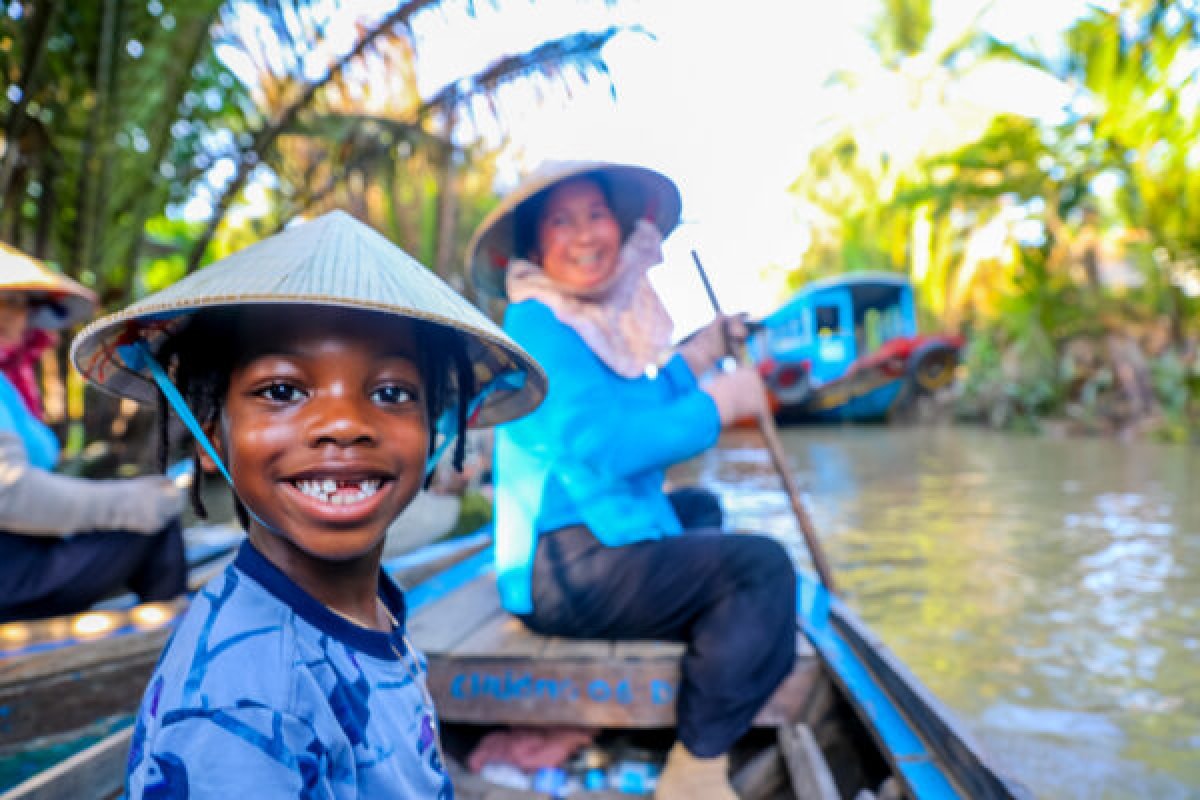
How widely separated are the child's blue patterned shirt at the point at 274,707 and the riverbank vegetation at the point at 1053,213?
5.75 m

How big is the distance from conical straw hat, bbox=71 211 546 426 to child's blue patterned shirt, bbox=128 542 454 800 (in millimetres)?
274

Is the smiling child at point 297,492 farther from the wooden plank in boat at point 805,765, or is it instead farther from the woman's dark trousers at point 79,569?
the woman's dark trousers at point 79,569

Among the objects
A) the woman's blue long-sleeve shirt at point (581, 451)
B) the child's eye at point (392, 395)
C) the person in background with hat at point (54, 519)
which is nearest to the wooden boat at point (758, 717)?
the woman's blue long-sleeve shirt at point (581, 451)

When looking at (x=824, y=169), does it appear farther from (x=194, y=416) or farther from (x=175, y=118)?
(x=194, y=416)

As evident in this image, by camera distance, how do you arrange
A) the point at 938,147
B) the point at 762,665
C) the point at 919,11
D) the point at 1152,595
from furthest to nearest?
the point at 919,11
the point at 938,147
the point at 1152,595
the point at 762,665

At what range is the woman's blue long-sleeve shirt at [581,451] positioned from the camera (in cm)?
159

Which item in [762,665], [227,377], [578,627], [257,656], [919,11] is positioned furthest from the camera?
[919,11]

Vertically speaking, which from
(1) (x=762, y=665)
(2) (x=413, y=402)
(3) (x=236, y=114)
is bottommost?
(1) (x=762, y=665)

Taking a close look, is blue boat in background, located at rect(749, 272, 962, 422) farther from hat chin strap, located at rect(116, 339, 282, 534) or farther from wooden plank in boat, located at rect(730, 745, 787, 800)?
hat chin strap, located at rect(116, 339, 282, 534)

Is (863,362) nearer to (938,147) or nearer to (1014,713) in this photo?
(938,147)

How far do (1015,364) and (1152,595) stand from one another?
11994 millimetres

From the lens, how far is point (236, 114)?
6.52 metres

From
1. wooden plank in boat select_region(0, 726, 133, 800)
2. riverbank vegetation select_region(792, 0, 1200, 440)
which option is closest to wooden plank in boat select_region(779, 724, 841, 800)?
wooden plank in boat select_region(0, 726, 133, 800)

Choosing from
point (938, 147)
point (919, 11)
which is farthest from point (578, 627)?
point (919, 11)
